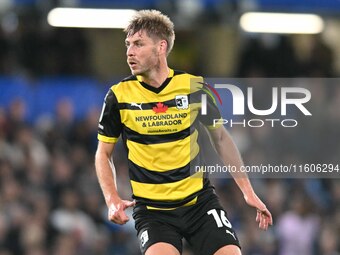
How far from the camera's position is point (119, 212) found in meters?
7.66

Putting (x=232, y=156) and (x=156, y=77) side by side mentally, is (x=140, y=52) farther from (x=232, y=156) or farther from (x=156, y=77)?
(x=232, y=156)

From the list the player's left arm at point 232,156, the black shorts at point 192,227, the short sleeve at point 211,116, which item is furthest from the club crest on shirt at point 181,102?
the black shorts at point 192,227

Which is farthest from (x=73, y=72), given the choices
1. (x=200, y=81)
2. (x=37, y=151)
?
(x=200, y=81)

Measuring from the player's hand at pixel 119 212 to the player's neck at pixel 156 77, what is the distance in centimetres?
110

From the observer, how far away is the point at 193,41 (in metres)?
19.3

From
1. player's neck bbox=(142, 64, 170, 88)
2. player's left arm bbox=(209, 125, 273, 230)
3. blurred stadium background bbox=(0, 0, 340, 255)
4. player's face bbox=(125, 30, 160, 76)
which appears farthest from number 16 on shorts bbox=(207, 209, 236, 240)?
blurred stadium background bbox=(0, 0, 340, 255)

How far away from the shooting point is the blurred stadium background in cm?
1447

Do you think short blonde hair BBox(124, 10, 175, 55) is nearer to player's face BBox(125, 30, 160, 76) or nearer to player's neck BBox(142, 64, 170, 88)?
player's face BBox(125, 30, 160, 76)

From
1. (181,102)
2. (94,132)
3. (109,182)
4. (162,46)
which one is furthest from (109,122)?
(94,132)

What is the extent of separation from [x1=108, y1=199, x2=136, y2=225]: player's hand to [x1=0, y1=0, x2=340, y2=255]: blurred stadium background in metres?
6.23

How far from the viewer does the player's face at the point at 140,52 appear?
320 inches

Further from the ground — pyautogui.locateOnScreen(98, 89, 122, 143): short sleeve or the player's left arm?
pyautogui.locateOnScreen(98, 89, 122, 143): short sleeve

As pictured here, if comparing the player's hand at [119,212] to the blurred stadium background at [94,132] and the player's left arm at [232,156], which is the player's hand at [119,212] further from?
the blurred stadium background at [94,132]

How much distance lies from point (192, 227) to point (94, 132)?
7.92 metres
